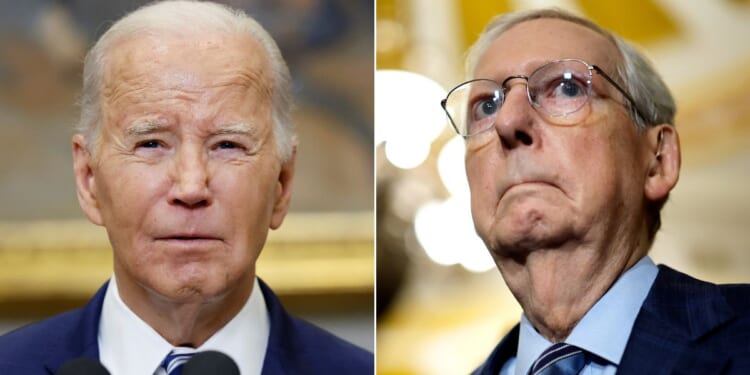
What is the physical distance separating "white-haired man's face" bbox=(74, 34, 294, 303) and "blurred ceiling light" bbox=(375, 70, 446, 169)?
0.58 m

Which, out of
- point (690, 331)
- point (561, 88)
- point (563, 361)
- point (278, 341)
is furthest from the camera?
point (278, 341)

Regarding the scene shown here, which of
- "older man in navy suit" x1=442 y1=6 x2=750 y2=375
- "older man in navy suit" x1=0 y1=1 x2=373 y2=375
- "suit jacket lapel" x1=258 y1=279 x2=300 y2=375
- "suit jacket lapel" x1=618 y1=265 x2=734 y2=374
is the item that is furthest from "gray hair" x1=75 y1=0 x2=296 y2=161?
"suit jacket lapel" x1=618 y1=265 x2=734 y2=374

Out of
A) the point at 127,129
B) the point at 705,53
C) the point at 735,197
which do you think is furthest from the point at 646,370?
the point at 127,129

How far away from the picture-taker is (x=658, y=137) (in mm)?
2652

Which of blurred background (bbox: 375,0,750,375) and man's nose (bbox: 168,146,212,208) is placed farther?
blurred background (bbox: 375,0,750,375)

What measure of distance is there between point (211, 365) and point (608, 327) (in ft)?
3.13

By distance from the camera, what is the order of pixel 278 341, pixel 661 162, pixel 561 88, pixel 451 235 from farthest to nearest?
pixel 451 235 → pixel 278 341 → pixel 661 162 → pixel 561 88

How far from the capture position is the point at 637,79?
8.64 feet

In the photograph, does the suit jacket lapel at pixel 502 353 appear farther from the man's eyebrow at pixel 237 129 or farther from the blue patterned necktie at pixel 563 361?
the man's eyebrow at pixel 237 129

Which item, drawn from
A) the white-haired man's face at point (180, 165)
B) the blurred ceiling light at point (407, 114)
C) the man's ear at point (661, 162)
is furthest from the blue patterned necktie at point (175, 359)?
the man's ear at point (661, 162)

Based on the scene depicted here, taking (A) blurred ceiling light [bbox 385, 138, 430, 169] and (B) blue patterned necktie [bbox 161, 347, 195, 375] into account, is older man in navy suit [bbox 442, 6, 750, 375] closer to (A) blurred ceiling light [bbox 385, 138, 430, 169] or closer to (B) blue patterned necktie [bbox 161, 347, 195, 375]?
(A) blurred ceiling light [bbox 385, 138, 430, 169]

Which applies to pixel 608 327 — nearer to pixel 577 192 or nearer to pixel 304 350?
pixel 577 192

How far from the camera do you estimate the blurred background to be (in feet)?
10.0

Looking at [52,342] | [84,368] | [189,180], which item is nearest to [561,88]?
[189,180]
